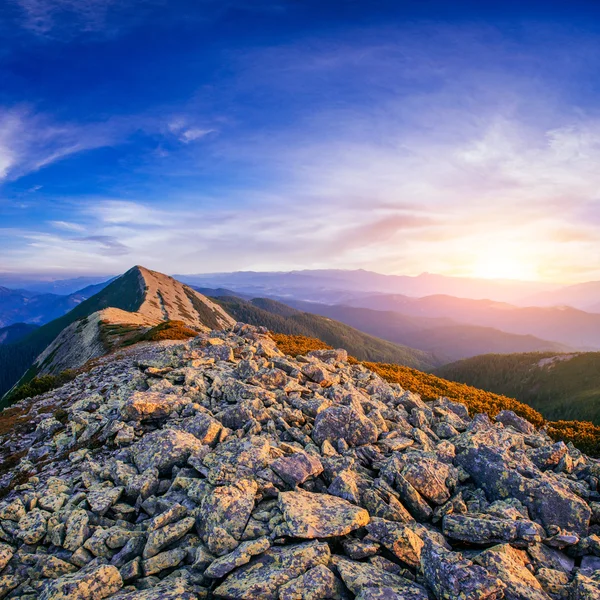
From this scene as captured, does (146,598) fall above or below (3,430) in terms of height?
above

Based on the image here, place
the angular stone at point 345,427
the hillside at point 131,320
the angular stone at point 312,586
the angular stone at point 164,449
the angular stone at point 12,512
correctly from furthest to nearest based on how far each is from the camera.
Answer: the hillside at point 131,320, the angular stone at point 345,427, the angular stone at point 164,449, the angular stone at point 12,512, the angular stone at point 312,586

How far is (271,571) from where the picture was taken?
704 centimetres

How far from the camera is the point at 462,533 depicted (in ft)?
28.0

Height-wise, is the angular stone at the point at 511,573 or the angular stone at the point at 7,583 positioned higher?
the angular stone at the point at 511,573

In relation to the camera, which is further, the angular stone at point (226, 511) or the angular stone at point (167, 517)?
the angular stone at point (167, 517)

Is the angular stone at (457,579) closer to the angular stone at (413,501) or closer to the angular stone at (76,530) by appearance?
the angular stone at (413,501)

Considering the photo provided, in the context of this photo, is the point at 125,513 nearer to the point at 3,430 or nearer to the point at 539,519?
the point at 539,519

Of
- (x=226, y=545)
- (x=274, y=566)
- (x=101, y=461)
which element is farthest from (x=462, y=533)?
(x=101, y=461)

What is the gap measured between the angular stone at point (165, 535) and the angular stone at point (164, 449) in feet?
9.08

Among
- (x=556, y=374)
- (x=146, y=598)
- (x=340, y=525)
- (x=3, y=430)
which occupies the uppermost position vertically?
(x=340, y=525)

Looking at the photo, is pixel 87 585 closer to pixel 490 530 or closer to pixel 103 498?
pixel 103 498

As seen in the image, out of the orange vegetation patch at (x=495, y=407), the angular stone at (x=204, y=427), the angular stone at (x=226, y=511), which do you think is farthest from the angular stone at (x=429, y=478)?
the orange vegetation patch at (x=495, y=407)

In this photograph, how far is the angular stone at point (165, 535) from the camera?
7770 millimetres

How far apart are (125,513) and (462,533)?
8.87 m
